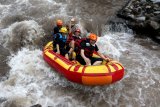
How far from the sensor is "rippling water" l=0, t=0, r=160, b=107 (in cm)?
850

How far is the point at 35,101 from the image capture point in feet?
27.4

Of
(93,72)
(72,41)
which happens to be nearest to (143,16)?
(72,41)

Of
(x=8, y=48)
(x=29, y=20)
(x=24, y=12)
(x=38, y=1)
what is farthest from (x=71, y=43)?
(x=38, y=1)

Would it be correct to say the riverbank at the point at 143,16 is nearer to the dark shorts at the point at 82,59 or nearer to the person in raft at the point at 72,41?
the person in raft at the point at 72,41

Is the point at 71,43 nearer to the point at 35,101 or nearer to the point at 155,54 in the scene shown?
the point at 35,101

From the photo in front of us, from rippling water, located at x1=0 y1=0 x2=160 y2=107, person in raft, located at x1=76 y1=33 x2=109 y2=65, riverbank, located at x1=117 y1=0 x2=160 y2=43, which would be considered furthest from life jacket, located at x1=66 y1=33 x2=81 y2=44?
riverbank, located at x1=117 y1=0 x2=160 y2=43

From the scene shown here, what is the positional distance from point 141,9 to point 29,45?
5.29 m

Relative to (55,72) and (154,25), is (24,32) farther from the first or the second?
(154,25)

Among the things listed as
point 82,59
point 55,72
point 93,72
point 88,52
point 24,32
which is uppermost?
point 88,52

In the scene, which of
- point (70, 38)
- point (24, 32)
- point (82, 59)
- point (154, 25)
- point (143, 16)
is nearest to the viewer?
point (82, 59)

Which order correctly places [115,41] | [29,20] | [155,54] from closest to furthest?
[155,54] < [115,41] < [29,20]

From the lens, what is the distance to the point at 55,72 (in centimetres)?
954

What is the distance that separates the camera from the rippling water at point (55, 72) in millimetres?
8500

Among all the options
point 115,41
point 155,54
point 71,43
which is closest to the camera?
point 71,43
